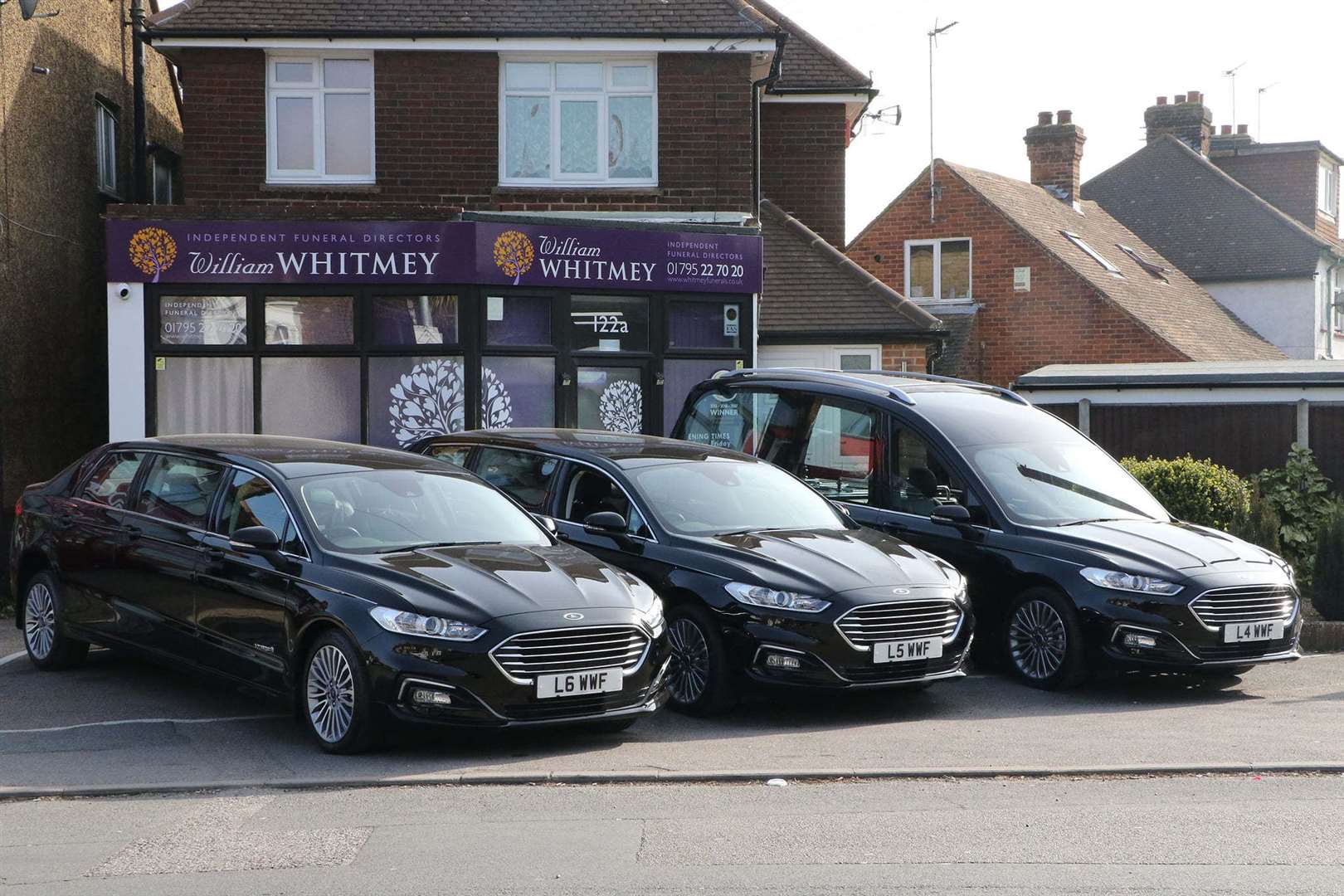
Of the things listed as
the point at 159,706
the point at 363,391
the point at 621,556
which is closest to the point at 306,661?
the point at 159,706

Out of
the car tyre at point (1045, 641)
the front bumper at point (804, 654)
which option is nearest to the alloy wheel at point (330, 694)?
the front bumper at point (804, 654)

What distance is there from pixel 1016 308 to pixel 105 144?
17983 mm

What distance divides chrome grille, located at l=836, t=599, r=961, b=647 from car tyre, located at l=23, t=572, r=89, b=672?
5042 mm

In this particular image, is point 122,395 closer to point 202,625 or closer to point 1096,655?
point 202,625

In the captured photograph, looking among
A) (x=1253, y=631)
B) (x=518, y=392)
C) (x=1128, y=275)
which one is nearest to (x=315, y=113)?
(x=518, y=392)

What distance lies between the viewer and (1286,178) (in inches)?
1743

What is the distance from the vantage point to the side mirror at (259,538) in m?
8.24

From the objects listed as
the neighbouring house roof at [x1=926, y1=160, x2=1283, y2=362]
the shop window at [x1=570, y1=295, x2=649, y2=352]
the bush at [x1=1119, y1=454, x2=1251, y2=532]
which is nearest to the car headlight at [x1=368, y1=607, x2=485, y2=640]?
the bush at [x1=1119, y1=454, x2=1251, y2=532]

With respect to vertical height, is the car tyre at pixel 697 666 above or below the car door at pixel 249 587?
below

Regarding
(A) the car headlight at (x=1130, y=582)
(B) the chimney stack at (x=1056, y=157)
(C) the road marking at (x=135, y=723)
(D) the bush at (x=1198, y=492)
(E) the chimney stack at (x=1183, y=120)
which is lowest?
(C) the road marking at (x=135, y=723)

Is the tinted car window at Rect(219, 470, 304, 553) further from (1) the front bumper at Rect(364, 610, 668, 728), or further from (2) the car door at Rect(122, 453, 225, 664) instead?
(1) the front bumper at Rect(364, 610, 668, 728)

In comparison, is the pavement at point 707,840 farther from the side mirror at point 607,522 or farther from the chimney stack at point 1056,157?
the chimney stack at point 1056,157

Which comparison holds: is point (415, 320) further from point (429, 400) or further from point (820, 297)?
point (820, 297)

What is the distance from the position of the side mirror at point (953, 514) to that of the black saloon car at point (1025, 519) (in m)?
0.01
